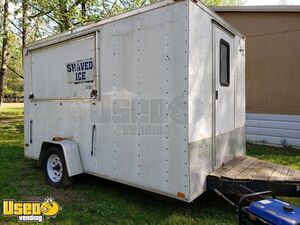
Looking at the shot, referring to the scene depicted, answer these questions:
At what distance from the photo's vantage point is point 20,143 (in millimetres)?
9766

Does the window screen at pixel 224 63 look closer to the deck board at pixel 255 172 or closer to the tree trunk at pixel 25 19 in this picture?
the deck board at pixel 255 172

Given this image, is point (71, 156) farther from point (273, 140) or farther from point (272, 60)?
point (272, 60)

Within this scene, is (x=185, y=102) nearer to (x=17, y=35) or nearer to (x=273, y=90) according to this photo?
(x=273, y=90)

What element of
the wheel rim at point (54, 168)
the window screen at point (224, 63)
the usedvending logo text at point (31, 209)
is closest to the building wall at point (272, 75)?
the window screen at point (224, 63)

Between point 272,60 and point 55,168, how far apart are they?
7.56 metres

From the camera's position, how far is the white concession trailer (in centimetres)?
360

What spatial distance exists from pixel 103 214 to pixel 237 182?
6.47ft

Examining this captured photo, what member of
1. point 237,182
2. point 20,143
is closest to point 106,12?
point 20,143

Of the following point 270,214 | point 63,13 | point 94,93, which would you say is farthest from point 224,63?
point 63,13

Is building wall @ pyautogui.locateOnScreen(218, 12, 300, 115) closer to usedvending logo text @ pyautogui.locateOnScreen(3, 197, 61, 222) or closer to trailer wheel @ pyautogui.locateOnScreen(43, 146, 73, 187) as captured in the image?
trailer wheel @ pyautogui.locateOnScreen(43, 146, 73, 187)

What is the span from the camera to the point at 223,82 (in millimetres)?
4512

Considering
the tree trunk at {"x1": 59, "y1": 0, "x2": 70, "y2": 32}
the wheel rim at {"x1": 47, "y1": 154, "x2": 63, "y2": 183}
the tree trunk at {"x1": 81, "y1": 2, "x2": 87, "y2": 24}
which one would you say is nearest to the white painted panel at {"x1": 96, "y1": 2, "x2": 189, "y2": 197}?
the wheel rim at {"x1": 47, "y1": 154, "x2": 63, "y2": 183}

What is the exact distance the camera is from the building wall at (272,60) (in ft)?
29.1

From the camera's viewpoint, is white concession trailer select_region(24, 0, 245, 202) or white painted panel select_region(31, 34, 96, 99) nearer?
white concession trailer select_region(24, 0, 245, 202)
